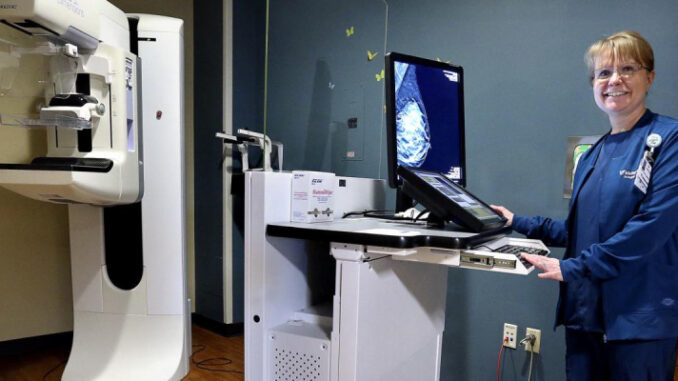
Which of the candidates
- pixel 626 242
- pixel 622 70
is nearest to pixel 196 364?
pixel 626 242

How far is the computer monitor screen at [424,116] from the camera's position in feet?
4.37

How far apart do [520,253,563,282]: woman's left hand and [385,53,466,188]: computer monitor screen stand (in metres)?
0.48

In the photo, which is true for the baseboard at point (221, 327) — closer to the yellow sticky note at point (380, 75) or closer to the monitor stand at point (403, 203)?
the monitor stand at point (403, 203)

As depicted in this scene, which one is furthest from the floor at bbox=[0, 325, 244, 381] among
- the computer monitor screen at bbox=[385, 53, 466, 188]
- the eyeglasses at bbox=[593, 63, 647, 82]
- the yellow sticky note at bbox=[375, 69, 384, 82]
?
the eyeglasses at bbox=[593, 63, 647, 82]

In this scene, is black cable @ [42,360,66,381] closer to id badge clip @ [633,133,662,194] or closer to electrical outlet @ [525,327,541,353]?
electrical outlet @ [525,327,541,353]

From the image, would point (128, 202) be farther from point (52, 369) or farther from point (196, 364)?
point (52, 369)

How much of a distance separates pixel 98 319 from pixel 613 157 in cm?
232

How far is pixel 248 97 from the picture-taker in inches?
116

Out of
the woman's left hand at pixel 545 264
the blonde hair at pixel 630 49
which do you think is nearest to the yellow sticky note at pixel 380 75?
the blonde hair at pixel 630 49

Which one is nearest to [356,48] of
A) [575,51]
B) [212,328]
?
[575,51]

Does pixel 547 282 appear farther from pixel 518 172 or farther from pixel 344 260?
pixel 344 260

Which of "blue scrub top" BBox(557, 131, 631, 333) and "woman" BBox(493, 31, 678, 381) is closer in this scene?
"woman" BBox(493, 31, 678, 381)

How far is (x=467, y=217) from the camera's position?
3.74ft

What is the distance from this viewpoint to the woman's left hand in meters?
1.06
